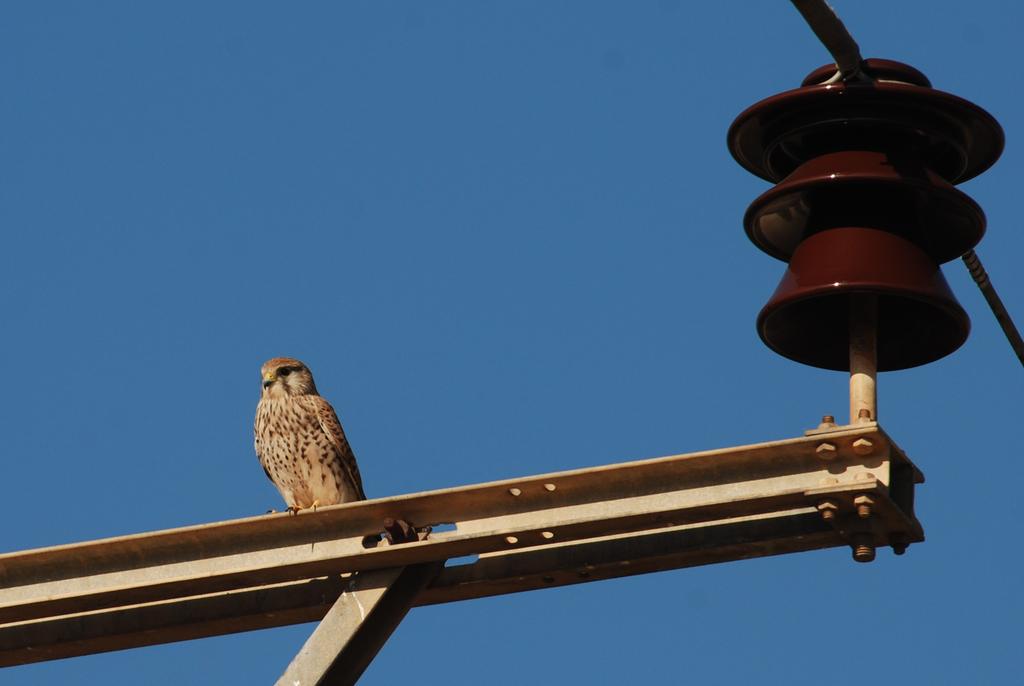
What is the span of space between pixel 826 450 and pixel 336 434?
6.29 metres

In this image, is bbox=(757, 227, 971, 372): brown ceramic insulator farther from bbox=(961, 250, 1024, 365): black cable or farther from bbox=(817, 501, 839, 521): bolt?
bbox=(817, 501, 839, 521): bolt

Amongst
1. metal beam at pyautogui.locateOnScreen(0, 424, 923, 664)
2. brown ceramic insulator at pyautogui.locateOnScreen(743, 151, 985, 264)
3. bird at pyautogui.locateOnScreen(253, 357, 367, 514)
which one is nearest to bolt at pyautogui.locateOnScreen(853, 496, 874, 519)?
metal beam at pyautogui.locateOnScreen(0, 424, 923, 664)

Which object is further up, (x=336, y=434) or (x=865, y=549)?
(x=336, y=434)

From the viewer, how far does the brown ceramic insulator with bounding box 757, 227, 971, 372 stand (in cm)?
517

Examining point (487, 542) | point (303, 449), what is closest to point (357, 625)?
point (487, 542)

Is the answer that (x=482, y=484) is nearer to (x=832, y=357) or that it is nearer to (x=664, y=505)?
(x=664, y=505)

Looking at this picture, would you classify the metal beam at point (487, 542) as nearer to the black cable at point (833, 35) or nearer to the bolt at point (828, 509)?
the bolt at point (828, 509)

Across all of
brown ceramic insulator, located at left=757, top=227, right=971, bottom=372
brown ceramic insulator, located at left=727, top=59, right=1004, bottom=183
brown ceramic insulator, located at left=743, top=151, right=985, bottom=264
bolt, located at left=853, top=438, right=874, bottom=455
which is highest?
brown ceramic insulator, located at left=727, top=59, right=1004, bottom=183

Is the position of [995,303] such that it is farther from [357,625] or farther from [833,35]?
[357,625]

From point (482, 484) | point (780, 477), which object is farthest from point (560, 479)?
point (780, 477)

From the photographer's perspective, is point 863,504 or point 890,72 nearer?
point 863,504

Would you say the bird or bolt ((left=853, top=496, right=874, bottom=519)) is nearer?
bolt ((left=853, top=496, right=874, bottom=519))

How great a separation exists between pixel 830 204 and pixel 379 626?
5.99 feet

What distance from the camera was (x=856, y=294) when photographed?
5164mm
